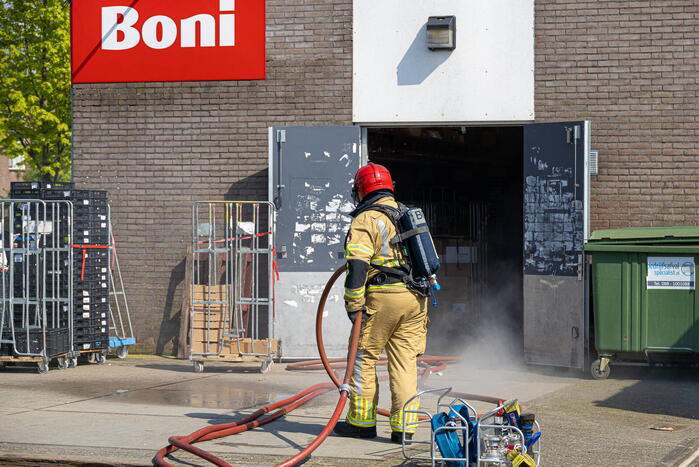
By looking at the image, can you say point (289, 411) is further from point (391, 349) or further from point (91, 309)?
point (91, 309)

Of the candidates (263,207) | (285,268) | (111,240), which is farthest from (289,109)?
(111,240)

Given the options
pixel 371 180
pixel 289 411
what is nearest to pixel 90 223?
pixel 289 411

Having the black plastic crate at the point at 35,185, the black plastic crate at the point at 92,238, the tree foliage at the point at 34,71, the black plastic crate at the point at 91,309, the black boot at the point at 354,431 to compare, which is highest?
the tree foliage at the point at 34,71

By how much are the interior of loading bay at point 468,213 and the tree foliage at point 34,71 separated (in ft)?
38.3

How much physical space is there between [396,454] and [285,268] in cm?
516

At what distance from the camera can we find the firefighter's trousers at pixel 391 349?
21.0 feet

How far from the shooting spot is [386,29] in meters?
11.2

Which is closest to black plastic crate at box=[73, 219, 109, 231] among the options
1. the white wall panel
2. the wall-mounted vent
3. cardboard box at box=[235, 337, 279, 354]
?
cardboard box at box=[235, 337, 279, 354]

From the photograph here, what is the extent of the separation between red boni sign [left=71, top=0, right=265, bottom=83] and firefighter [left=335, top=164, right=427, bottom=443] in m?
5.62

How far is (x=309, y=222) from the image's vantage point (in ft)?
36.2

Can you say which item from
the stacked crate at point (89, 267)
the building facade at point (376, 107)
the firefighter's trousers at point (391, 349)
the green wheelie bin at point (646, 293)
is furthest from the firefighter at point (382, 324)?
the stacked crate at point (89, 267)

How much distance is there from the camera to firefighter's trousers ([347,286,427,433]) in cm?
641

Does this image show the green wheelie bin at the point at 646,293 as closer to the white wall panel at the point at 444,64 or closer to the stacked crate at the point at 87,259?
the white wall panel at the point at 444,64

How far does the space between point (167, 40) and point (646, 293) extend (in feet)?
21.5
